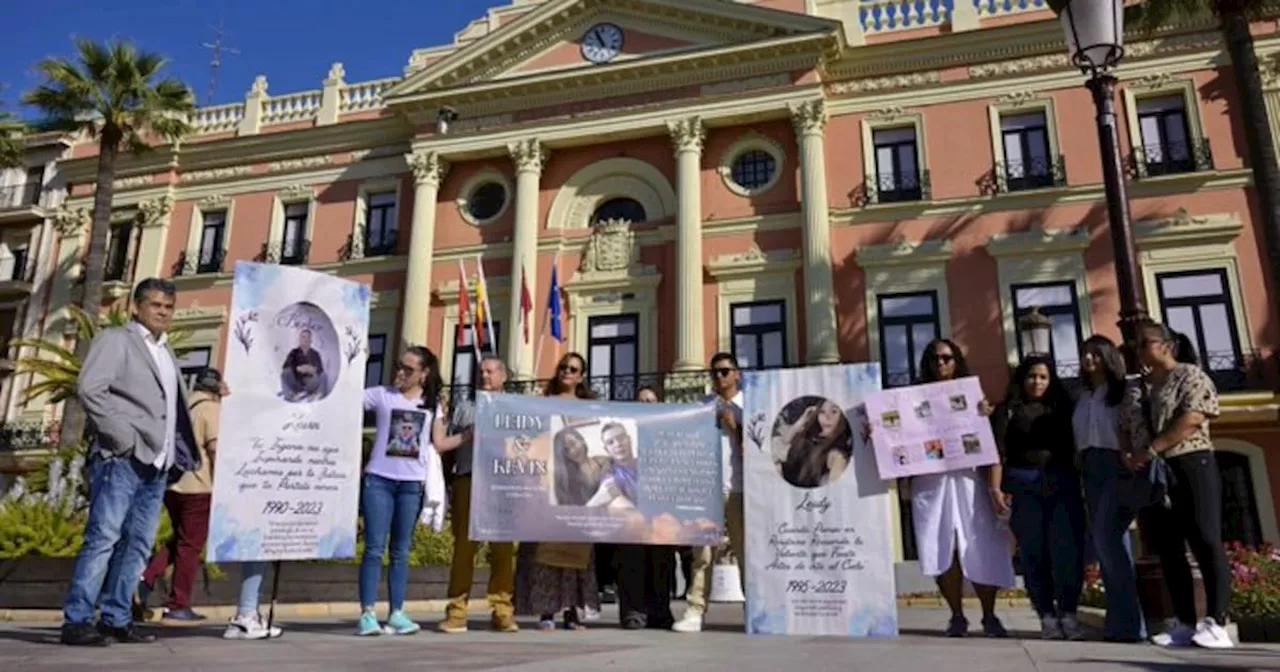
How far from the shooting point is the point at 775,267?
20.5m

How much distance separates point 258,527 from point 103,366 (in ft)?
4.10

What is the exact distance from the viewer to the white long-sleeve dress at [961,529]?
19.2 ft

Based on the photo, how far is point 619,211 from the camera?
2278 centimetres

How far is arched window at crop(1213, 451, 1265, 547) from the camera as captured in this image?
17312 millimetres

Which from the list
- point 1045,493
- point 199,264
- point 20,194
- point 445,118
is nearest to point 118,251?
point 199,264

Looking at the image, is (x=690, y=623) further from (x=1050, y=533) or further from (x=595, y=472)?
(x=1050, y=533)

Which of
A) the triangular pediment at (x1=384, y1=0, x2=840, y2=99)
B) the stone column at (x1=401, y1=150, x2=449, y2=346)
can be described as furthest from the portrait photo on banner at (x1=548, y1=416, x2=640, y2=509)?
the triangular pediment at (x1=384, y1=0, x2=840, y2=99)

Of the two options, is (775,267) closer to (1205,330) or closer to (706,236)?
(706,236)

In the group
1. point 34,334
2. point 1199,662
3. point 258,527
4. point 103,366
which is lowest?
point 1199,662

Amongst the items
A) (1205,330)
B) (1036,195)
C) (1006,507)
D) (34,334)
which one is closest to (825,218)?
(1036,195)

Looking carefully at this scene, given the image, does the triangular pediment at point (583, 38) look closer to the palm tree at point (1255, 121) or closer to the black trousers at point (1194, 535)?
the palm tree at point (1255, 121)

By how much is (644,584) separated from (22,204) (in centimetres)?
2976

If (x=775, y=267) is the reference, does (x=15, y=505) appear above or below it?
below

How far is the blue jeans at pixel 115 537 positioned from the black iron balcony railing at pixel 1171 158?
19.8 metres
